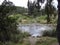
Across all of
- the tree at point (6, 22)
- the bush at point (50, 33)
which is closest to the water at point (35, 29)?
the bush at point (50, 33)

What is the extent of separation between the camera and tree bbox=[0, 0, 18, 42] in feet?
36.7

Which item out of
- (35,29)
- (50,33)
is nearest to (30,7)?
(35,29)

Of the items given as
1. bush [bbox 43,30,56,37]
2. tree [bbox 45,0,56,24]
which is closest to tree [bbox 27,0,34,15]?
tree [bbox 45,0,56,24]

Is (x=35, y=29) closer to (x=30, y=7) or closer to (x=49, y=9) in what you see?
(x=49, y=9)

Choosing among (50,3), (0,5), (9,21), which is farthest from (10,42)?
(50,3)

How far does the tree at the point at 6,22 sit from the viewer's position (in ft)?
36.7

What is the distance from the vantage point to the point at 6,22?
37.3 ft

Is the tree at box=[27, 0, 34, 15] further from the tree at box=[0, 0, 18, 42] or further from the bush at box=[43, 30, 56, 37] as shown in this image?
the tree at box=[0, 0, 18, 42]

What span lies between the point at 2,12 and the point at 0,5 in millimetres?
392

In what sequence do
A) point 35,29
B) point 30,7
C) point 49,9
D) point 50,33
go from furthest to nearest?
1. point 30,7
2. point 49,9
3. point 35,29
4. point 50,33

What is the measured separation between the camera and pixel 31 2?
33812 millimetres

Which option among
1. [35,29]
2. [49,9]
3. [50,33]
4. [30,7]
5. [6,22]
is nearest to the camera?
[6,22]

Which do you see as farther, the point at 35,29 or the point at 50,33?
the point at 35,29

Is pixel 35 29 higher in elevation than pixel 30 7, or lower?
lower
